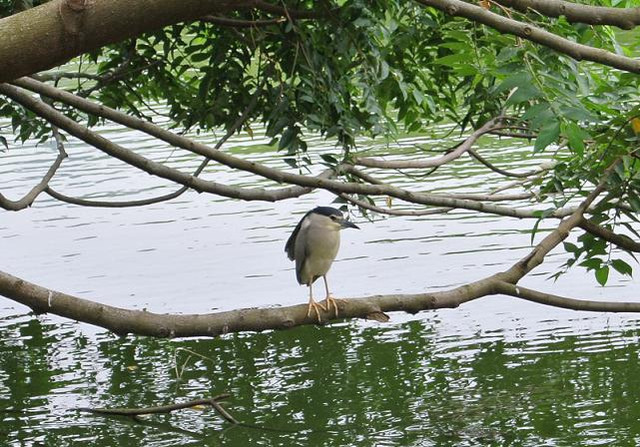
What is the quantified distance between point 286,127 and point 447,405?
1935 mm

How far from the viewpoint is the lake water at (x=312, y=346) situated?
20.7 ft

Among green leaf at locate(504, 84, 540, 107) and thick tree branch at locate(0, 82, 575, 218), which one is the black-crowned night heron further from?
green leaf at locate(504, 84, 540, 107)

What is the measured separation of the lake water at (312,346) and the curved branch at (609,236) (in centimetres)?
189

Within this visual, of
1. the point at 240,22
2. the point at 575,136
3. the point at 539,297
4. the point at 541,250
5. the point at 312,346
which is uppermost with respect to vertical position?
the point at 240,22

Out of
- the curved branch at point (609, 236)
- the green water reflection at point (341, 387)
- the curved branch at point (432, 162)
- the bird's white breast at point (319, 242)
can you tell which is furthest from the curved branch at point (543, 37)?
the green water reflection at point (341, 387)

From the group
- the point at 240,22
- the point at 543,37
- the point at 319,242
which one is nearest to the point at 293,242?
the point at 319,242

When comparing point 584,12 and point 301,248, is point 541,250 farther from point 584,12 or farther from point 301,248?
point 301,248

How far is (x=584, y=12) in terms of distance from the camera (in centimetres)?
283

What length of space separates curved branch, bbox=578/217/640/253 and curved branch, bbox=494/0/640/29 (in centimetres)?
134

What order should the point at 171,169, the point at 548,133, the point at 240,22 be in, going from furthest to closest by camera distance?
the point at 240,22 < the point at 171,169 < the point at 548,133

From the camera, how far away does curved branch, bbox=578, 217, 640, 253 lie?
4176 mm

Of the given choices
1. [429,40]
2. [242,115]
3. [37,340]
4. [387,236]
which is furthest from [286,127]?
[387,236]

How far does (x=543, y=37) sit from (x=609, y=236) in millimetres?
1641

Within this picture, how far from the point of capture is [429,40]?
Answer: 6008 millimetres
